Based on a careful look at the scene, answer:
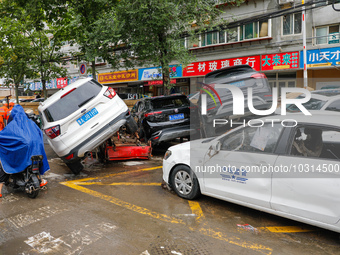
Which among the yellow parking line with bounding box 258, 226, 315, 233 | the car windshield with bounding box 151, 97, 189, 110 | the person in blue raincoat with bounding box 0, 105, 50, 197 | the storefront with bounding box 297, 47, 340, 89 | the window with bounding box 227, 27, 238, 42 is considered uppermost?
the window with bounding box 227, 27, 238, 42

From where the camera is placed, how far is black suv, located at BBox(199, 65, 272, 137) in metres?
7.66

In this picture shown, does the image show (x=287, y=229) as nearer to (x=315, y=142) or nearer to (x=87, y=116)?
(x=315, y=142)

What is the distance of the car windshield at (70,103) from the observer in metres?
5.79

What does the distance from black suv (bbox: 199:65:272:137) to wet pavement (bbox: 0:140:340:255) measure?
322 cm

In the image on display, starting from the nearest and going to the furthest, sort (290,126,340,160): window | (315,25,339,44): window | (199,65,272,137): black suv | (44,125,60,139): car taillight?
(290,126,340,160): window < (44,125,60,139): car taillight < (199,65,272,137): black suv < (315,25,339,44): window

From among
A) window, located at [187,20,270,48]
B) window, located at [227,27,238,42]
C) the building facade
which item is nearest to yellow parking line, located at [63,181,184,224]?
the building facade

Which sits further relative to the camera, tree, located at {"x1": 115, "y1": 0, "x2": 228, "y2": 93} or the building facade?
the building facade

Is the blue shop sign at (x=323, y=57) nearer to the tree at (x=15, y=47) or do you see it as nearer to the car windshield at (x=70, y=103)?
the car windshield at (x=70, y=103)

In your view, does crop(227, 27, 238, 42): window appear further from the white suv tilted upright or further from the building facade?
the white suv tilted upright

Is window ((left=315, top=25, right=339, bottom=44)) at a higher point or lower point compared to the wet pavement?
higher

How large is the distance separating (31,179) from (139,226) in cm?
232

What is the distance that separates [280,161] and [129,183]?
3194mm

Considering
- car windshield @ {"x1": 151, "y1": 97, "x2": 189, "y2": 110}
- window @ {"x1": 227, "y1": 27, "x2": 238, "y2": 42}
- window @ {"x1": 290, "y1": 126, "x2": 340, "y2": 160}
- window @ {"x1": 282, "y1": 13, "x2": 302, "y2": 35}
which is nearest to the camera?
window @ {"x1": 290, "y1": 126, "x2": 340, "y2": 160}

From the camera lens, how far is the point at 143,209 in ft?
14.3
